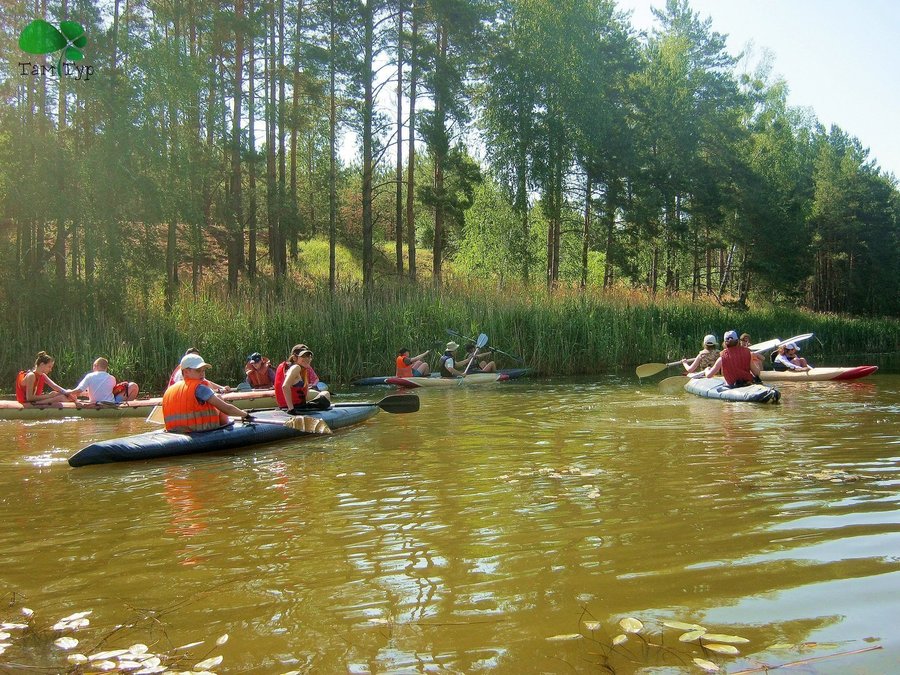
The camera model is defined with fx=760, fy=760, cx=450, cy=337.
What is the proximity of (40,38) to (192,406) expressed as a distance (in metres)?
13.9

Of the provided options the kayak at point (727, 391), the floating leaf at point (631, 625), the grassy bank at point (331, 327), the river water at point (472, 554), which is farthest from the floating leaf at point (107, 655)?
the grassy bank at point (331, 327)

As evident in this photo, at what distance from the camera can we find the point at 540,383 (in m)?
15.6

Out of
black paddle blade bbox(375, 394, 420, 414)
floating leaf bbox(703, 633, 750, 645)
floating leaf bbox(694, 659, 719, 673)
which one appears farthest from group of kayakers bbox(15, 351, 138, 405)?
floating leaf bbox(694, 659, 719, 673)

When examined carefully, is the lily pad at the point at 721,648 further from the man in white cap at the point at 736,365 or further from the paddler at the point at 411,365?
the paddler at the point at 411,365

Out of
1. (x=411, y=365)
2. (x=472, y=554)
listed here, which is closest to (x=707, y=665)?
(x=472, y=554)

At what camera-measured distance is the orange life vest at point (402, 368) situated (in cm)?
1518

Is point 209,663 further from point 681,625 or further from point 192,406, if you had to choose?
point 192,406

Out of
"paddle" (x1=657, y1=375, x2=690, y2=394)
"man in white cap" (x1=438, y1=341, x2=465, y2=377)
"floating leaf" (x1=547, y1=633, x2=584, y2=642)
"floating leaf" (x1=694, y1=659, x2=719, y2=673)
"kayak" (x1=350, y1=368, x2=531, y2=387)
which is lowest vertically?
"floating leaf" (x1=547, y1=633, x2=584, y2=642)

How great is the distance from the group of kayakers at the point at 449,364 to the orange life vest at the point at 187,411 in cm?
698

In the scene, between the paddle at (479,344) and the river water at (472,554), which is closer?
the river water at (472,554)

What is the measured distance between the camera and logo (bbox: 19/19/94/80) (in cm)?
A: 1764

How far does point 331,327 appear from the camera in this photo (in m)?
16.2

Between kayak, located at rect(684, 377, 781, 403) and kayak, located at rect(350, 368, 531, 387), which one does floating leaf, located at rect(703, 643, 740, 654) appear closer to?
kayak, located at rect(684, 377, 781, 403)

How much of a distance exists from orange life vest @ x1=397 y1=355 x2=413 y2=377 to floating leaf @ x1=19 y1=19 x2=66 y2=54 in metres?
11.2
